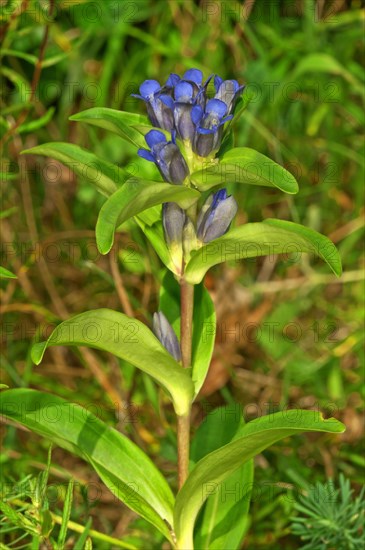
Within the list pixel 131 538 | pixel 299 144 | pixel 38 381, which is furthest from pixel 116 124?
pixel 299 144

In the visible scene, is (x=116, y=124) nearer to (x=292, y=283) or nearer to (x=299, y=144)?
(x=292, y=283)

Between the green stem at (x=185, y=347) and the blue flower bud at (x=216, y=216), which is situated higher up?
the blue flower bud at (x=216, y=216)

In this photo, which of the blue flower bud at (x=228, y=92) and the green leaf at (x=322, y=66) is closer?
the blue flower bud at (x=228, y=92)

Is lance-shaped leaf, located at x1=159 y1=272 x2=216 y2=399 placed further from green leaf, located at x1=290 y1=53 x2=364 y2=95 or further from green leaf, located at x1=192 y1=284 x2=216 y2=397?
green leaf, located at x1=290 y1=53 x2=364 y2=95

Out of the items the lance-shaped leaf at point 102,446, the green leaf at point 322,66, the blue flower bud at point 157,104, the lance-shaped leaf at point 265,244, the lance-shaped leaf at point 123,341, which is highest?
the green leaf at point 322,66

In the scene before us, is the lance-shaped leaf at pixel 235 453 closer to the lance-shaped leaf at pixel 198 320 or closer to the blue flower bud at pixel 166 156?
the lance-shaped leaf at pixel 198 320

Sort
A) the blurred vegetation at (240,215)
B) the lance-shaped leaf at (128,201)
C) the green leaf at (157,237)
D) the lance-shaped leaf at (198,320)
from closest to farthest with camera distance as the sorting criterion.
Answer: the lance-shaped leaf at (128,201) → the green leaf at (157,237) → the lance-shaped leaf at (198,320) → the blurred vegetation at (240,215)

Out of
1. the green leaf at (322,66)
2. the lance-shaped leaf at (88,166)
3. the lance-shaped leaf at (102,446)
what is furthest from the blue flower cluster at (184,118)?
the green leaf at (322,66)
